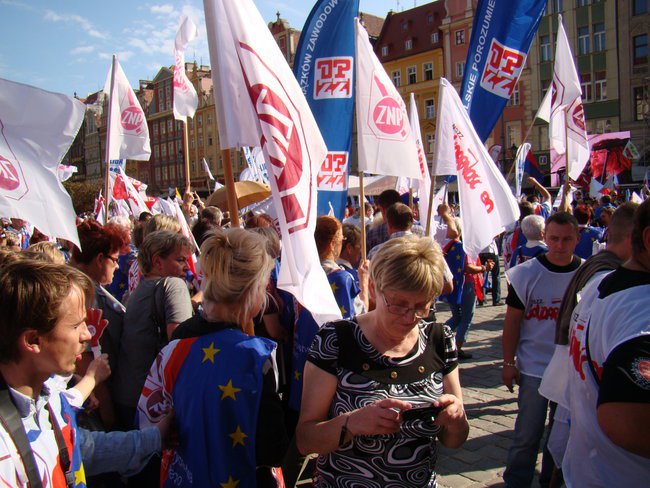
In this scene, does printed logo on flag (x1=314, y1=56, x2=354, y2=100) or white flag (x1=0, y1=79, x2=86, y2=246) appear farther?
printed logo on flag (x1=314, y1=56, x2=354, y2=100)

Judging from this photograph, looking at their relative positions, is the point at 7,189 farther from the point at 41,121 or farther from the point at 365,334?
the point at 365,334

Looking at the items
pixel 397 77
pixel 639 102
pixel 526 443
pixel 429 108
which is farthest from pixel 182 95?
pixel 397 77

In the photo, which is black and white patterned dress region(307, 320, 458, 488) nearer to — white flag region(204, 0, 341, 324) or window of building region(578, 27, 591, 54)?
white flag region(204, 0, 341, 324)

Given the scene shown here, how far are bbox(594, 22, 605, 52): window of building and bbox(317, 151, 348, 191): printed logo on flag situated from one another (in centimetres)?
3766

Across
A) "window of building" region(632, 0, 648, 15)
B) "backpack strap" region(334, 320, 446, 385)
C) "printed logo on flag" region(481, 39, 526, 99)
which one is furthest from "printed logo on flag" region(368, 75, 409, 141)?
"window of building" region(632, 0, 648, 15)

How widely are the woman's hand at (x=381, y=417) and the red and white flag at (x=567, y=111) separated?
716 cm

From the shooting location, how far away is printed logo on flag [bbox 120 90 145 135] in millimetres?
7867

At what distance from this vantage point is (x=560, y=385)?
271cm

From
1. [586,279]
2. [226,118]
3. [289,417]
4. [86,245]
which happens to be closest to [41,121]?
[86,245]


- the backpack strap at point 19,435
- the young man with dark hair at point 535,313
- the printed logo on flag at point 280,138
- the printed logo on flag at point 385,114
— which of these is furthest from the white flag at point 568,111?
the backpack strap at point 19,435

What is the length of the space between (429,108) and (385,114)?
4268 cm

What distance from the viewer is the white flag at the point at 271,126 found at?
279cm

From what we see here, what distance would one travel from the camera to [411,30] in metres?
48.1

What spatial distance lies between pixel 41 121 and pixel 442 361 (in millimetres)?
3005
